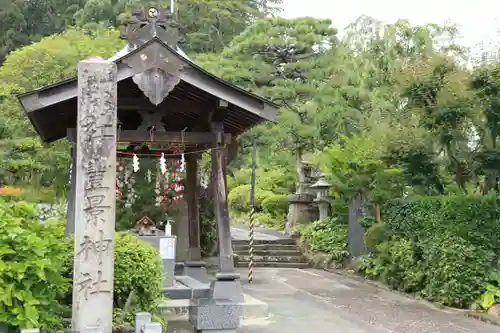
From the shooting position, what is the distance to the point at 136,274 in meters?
7.00

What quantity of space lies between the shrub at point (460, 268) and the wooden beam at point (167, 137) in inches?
234

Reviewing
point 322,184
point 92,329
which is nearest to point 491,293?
point 92,329

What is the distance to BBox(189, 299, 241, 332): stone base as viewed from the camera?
28.1 ft

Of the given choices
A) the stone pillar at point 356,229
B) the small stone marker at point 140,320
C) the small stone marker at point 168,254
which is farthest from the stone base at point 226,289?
the stone pillar at point 356,229

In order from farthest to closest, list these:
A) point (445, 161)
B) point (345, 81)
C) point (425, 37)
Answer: point (345, 81) → point (425, 37) → point (445, 161)

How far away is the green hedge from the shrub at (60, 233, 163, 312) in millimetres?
7690

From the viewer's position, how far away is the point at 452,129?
1358cm

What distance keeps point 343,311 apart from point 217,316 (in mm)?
4526

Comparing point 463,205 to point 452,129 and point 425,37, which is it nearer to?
point 452,129

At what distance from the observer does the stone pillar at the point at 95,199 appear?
6.35 metres

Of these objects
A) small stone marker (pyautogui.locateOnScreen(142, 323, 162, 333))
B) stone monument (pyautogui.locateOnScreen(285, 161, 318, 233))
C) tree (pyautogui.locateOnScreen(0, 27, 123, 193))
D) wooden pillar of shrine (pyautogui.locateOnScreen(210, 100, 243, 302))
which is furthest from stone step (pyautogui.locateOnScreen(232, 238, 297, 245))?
small stone marker (pyautogui.locateOnScreen(142, 323, 162, 333))

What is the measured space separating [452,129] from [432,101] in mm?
806

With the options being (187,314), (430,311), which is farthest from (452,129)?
(187,314)

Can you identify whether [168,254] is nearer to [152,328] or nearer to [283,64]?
[152,328]
